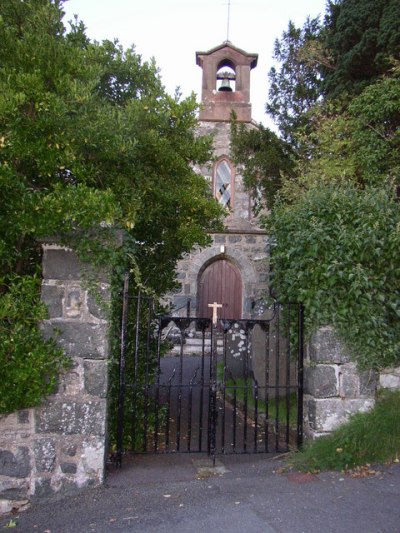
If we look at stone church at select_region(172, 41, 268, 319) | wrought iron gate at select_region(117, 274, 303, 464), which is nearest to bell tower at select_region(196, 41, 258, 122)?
stone church at select_region(172, 41, 268, 319)

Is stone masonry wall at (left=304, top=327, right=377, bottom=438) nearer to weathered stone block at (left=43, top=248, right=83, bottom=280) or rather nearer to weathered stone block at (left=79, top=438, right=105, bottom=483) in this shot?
weathered stone block at (left=79, top=438, right=105, bottom=483)

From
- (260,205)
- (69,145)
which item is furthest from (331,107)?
(69,145)

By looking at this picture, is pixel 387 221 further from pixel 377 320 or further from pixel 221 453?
pixel 221 453

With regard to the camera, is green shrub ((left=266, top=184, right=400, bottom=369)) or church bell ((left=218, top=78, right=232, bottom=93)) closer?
green shrub ((left=266, top=184, right=400, bottom=369))

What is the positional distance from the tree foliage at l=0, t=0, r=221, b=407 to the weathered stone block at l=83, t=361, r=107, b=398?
0.99ft

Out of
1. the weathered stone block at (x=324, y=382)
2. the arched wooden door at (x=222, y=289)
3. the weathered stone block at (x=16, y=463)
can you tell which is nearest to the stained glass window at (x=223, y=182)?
the arched wooden door at (x=222, y=289)

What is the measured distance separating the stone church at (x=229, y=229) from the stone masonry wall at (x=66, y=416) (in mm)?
9456

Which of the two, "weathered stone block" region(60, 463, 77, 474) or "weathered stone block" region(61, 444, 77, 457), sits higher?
"weathered stone block" region(61, 444, 77, 457)

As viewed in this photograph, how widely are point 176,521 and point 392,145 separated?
6.87m

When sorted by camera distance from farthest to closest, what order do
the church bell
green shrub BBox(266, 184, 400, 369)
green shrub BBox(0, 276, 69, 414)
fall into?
the church bell, green shrub BBox(266, 184, 400, 369), green shrub BBox(0, 276, 69, 414)

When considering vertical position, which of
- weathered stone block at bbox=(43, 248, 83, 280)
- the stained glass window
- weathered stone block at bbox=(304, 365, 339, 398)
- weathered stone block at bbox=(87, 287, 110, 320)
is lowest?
weathered stone block at bbox=(304, 365, 339, 398)

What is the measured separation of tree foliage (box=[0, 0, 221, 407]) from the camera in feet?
11.7

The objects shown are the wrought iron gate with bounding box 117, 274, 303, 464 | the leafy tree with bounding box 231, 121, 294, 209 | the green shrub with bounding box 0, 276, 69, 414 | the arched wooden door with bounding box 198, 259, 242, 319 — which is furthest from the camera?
the arched wooden door with bounding box 198, 259, 242, 319

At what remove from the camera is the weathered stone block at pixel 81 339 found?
3910 millimetres
